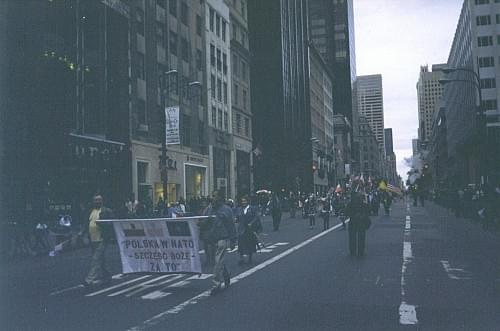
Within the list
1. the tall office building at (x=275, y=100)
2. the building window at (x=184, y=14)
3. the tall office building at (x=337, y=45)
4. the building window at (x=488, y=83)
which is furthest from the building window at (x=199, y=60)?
the tall office building at (x=337, y=45)

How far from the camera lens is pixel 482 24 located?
232 ft

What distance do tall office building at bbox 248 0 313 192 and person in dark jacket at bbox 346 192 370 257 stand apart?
4851cm

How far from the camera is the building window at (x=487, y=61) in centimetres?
7024

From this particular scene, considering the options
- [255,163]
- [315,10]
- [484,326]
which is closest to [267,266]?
[484,326]

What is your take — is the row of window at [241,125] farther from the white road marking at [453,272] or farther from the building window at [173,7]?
the white road marking at [453,272]

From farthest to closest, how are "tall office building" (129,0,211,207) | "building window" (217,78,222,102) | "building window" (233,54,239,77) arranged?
"building window" (233,54,239,77) < "building window" (217,78,222,102) < "tall office building" (129,0,211,207)

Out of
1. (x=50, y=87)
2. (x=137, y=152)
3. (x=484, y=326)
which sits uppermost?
(x=50, y=87)

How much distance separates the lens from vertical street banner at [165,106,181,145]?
27.3 m

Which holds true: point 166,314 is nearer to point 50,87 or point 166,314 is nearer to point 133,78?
point 50,87

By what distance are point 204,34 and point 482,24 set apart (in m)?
41.9

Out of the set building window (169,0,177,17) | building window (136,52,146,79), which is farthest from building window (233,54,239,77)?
building window (136,52,146,79)

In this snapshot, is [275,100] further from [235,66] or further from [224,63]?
[224,63]

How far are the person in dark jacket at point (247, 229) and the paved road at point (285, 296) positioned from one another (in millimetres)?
555

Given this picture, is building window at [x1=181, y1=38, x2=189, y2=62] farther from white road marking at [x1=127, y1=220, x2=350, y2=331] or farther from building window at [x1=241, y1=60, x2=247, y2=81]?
white road marking at [x1=127, y1=220, x2=350, y2=331]
